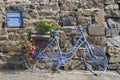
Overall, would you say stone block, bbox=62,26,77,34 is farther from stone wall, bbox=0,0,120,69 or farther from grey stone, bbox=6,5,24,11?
grey stone, bbox=6,5,24,11

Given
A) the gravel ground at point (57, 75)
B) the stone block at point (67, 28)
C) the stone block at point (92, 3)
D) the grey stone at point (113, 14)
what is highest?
the stone block at point (92, 3)

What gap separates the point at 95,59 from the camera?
20.4 ft

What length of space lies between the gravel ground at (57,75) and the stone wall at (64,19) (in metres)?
0.33

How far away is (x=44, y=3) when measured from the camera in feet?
20.8

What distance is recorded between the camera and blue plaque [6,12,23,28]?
630 centimetres

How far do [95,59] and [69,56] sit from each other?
609mm

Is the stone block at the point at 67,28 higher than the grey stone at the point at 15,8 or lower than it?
lower

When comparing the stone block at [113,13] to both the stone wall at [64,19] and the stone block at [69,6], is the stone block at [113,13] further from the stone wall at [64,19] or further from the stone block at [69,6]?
the stone block at [69,6]

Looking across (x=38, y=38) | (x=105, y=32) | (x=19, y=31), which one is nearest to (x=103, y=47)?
(x=105, y=32)

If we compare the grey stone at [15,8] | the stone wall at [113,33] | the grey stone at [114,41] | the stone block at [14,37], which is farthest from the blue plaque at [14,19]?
the grey stone at [114,41]

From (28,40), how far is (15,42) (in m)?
0.32

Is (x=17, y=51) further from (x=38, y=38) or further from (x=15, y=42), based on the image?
(x=38, y=38)

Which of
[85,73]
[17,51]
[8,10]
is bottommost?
[85,73]

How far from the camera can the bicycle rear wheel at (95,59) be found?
6.22 m
